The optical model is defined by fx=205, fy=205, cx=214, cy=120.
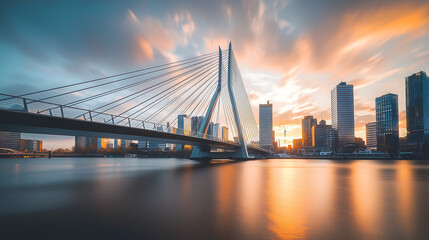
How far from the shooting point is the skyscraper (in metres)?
158

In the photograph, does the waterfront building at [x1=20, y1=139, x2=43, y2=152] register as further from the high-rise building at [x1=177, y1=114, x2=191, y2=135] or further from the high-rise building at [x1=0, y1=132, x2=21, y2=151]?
the high-rise building at [x1=177, y1=114, x2=191, y2=135]

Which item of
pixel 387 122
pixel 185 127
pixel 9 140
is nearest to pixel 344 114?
pixel 387 122

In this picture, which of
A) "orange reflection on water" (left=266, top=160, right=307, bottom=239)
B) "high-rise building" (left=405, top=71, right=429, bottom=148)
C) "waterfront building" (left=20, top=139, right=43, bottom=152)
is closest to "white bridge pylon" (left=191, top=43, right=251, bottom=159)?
"orange reflection on water" (left=266, top=160, right=307, bottom=239)

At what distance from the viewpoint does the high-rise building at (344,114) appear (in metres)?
177

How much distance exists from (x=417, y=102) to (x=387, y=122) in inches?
1030

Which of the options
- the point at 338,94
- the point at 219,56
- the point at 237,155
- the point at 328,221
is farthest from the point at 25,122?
the point at 338,94

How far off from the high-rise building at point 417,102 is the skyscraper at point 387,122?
8.29 meters

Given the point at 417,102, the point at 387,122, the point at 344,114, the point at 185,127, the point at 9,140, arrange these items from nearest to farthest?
the point at 185,127 < the point at 9,140 < the point at 417,102 < the point at 387,122 < the point at 344,114

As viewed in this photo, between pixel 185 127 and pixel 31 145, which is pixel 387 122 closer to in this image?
pixel 185 127

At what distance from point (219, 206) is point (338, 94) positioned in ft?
674

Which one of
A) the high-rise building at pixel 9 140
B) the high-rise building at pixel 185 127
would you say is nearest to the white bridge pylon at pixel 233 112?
the high-rise building at pixel 185 127

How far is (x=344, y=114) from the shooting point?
17925 centimetres

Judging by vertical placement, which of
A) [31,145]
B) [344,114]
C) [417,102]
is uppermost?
[417,102]

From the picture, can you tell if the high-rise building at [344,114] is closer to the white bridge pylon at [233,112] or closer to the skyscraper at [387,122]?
the skyscraper at [387,122]
